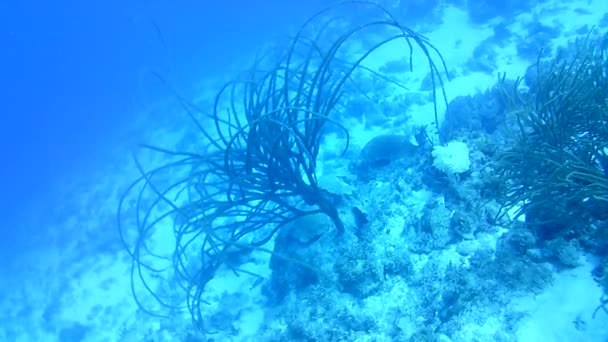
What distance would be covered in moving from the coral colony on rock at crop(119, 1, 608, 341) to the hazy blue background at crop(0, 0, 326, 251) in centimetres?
610

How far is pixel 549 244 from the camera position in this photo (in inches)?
143

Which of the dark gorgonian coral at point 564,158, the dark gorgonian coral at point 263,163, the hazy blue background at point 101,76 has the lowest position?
the dark gorgonian coral at point 564,158

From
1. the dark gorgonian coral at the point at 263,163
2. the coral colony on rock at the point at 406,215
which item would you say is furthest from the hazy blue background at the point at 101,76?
the coral colony on rock at the point at 406,215

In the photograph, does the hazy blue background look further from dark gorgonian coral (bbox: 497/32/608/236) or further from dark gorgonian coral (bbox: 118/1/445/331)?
dark gorgonian coral (bbox: 497/32/608/236)

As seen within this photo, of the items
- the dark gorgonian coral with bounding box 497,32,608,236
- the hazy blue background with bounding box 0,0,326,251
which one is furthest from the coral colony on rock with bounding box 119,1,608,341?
the hazy blue background with bounding box 0,0,326,251

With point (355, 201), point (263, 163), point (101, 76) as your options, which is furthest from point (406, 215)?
point (101, 76)

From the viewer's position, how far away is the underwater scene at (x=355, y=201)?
12.1ft

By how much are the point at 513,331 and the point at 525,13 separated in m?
10.6

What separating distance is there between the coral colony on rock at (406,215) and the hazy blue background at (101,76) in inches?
240

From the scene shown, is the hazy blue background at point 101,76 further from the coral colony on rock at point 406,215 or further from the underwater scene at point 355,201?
the coral colony on rock at point 406,215

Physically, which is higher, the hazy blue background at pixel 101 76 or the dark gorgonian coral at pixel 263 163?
the hazy blue background at pixel 101 76

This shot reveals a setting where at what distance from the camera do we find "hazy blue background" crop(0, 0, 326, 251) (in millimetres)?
17328

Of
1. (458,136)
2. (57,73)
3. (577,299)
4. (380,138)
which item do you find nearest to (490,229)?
(577,299)

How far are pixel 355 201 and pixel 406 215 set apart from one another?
0.76 meters
